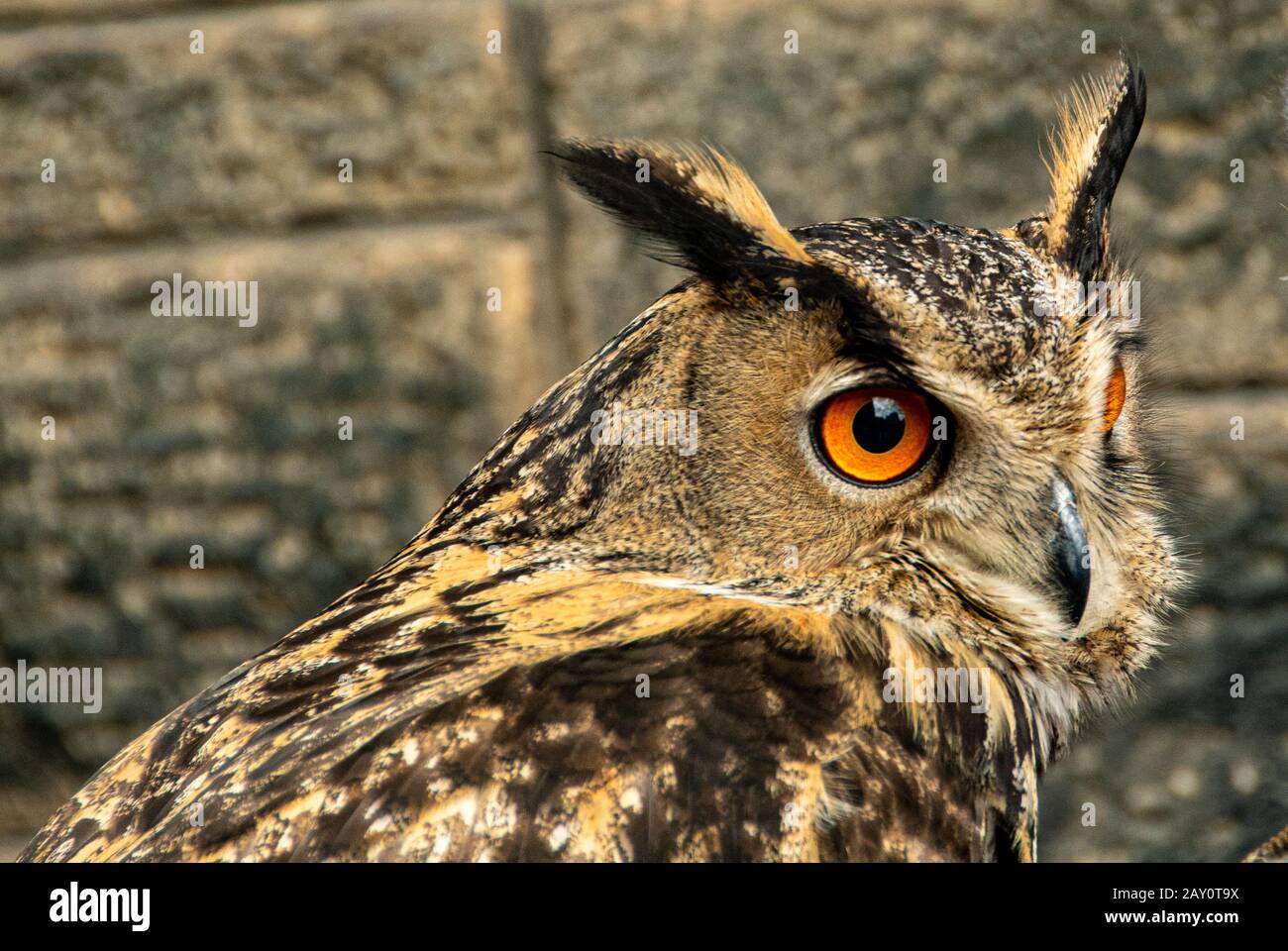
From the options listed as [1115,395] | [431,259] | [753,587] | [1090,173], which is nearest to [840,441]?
[753,587]

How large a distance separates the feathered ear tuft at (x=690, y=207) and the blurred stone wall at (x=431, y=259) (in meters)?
0.99

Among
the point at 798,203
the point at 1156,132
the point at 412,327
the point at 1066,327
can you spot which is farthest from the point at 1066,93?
the point at 412,327

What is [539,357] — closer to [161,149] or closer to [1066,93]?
[161,149]

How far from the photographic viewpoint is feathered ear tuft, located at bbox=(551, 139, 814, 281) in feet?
4.81

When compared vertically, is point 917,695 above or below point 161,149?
below

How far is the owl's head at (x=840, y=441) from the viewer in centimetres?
141

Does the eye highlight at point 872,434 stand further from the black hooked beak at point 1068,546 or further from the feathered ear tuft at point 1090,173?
the feathered ear tuft at point 1090,173

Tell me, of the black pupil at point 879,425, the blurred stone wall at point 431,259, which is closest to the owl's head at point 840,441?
the black pupil at point 879,425

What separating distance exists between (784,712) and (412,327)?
1.54 metres

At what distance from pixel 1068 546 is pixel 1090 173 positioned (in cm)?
55

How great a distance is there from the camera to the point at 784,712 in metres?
1.34

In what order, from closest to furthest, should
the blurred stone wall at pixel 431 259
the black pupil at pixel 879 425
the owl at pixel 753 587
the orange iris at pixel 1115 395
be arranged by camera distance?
the owl at pixel 753 587 → the black pupil at pixel 879 425 → the orange iris at pixel 1115 395 → the blurred stone wall at pixel 431 259

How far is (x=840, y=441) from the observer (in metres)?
1.42

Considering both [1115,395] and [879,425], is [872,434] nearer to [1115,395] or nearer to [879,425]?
[879,425]
